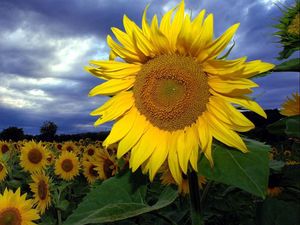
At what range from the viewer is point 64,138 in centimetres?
2459

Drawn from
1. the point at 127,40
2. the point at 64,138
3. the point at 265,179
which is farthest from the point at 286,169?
the point at 64,138

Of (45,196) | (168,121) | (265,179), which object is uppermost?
(168,121)

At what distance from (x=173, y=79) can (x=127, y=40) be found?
316mm

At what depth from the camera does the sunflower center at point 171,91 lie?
2.27m

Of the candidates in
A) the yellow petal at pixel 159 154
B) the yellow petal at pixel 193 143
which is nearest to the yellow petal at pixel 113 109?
the yellow petal at pixel 159 154

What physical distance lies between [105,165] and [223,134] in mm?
4747

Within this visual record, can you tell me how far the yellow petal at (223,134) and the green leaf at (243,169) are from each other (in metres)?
0.03

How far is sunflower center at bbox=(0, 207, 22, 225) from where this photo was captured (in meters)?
4.68

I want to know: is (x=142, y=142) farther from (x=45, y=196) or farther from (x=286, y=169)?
(x=45, y=196)

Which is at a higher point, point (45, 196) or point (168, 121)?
point (168, 121)

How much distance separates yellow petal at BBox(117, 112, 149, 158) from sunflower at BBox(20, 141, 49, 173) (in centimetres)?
609

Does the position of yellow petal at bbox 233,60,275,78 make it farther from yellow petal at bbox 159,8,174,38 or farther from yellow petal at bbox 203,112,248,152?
yellow petal at bbox 159,8,174,38

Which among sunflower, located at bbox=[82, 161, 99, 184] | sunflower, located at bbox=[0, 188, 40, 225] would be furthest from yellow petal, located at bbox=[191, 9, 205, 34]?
sunflower, located at bbox=[82, 161, 99, 184]

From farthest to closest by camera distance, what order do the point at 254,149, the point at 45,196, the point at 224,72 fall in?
the point at 45,196, the point at 224,72, the point at 254,149
